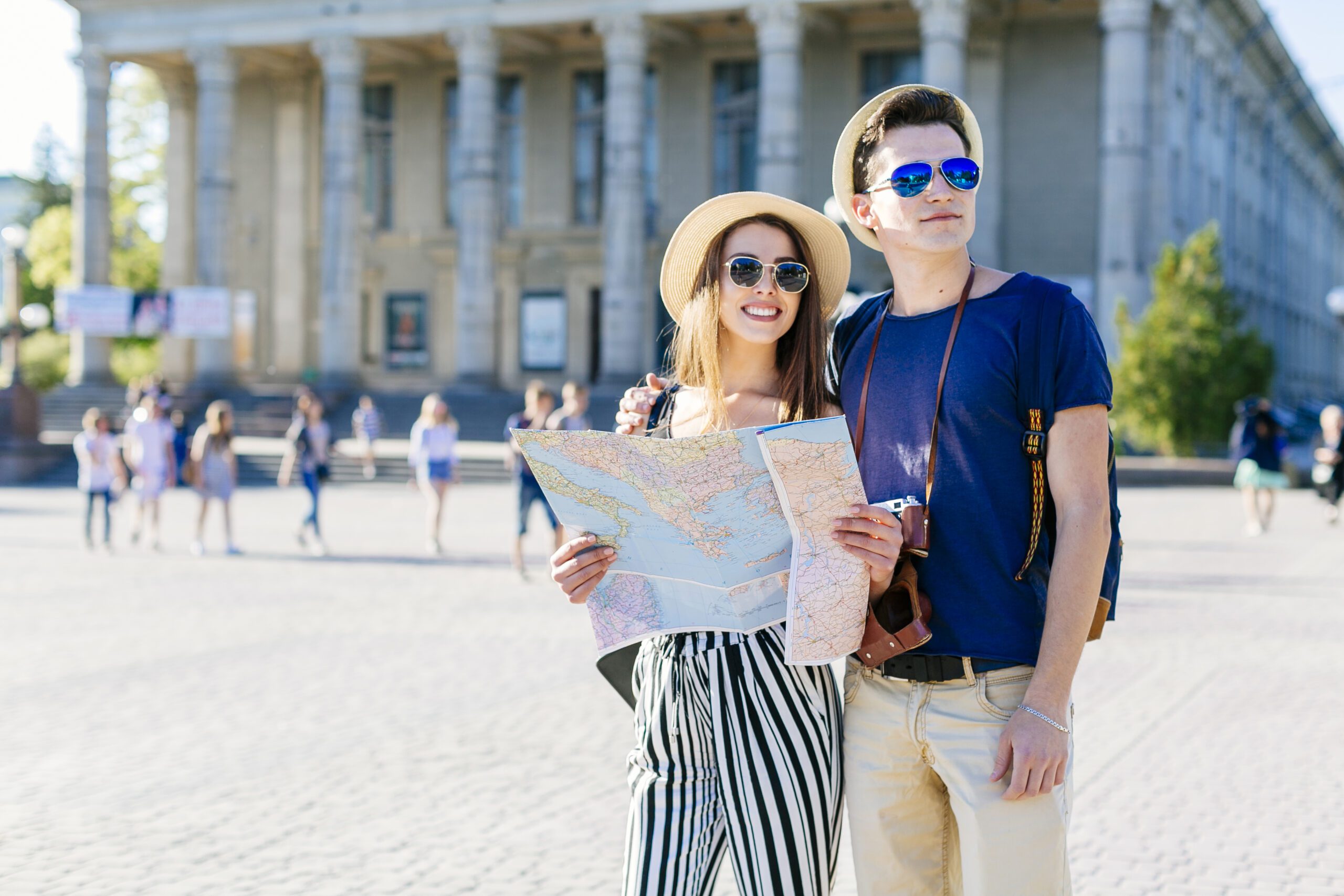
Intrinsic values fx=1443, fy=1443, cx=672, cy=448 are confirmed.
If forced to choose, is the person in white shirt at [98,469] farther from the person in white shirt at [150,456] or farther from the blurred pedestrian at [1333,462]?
the blurred pedestrian at [1333,462]

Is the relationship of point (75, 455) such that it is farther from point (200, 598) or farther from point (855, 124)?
point (855, 124)

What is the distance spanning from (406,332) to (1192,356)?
1048 inches

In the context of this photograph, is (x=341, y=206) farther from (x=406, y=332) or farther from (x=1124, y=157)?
(x=1124, y=157)

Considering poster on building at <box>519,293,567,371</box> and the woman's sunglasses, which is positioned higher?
poster on building at <box>519,293,567,371</box>

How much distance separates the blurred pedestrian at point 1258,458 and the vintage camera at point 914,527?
18.0 m

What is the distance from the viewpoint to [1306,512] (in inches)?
942

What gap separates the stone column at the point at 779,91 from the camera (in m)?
38.1

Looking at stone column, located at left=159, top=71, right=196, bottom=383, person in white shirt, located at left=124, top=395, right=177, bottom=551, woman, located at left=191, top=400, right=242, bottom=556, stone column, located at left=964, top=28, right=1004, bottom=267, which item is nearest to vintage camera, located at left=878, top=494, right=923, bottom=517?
woman, located at left=191, top=400, right=242, bottom=556

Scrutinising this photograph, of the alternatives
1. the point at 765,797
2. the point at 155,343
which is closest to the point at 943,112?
the point at 765,797

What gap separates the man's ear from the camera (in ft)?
10.4

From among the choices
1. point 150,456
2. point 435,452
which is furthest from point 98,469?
point 435,452

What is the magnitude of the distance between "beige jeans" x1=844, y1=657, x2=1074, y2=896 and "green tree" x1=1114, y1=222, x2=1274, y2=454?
99.1 feet

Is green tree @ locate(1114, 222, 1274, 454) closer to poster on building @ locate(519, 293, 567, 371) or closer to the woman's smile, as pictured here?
poster on building @ locate(519, 293, 567, 371)

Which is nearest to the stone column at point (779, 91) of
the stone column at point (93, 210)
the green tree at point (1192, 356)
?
the green tree at point (1192, 356)
